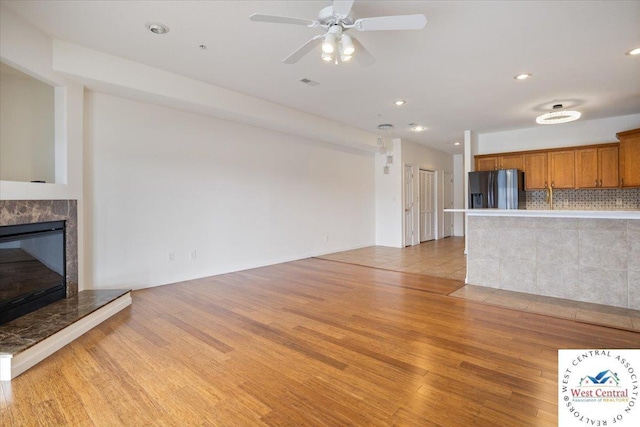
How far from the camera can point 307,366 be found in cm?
229

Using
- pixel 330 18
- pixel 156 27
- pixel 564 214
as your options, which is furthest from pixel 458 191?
pixel 156 27

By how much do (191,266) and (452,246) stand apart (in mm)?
6463

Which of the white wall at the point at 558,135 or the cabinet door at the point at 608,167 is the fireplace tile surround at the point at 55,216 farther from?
the cabinet door at the point at 608,167

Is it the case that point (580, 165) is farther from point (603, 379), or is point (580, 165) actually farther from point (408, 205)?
point (603, 379)

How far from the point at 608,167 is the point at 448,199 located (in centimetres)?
467

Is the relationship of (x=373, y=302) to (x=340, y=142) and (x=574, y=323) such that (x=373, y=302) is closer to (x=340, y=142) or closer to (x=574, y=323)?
(x=574, y=323)

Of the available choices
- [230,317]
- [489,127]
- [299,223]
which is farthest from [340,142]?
[230,317]

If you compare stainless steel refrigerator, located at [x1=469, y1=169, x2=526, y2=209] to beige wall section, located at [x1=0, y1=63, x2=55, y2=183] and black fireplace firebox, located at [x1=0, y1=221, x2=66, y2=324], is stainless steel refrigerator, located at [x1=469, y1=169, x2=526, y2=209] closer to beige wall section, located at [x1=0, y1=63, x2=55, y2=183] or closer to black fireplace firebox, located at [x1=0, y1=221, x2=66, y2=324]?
black fireplace firebox, located at [x1=0, y1=221, x2=66, y2=324]

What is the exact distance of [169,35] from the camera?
10.1ft

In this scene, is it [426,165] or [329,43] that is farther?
[426,165]

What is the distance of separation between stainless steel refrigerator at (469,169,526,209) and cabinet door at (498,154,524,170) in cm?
18

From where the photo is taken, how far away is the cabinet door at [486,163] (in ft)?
23.1

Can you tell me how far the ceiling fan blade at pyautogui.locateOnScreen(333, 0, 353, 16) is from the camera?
2123mm

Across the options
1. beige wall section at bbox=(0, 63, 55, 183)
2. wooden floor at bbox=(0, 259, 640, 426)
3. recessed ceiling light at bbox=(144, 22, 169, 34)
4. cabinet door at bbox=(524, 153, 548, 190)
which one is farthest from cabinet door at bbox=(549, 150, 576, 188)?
beige wall section at bbox=(0, 63, 55, 183)
